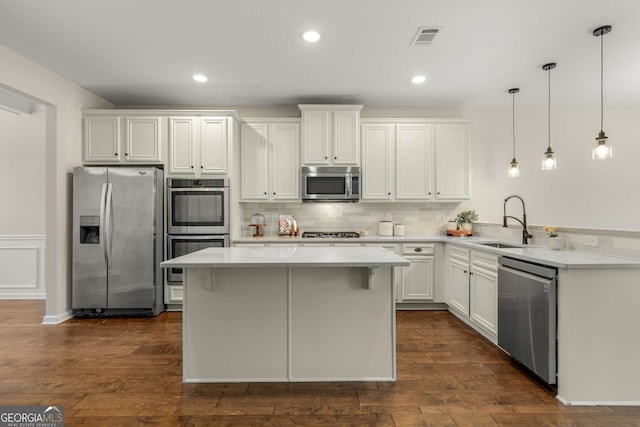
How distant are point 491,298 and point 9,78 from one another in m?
5.01

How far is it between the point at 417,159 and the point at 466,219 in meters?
1.07

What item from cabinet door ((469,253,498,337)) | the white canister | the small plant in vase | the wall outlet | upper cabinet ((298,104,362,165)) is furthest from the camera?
the white canister

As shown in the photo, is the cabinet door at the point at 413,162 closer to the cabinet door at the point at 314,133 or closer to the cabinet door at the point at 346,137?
the cabinet door at the point at 346,137

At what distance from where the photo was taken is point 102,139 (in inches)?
173

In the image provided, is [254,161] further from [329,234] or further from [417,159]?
[417,159]

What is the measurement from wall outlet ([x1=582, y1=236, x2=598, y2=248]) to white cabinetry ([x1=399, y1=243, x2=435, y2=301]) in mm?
1732

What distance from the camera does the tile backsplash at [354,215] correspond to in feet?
16.8

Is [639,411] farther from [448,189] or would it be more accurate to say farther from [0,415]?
[0,415]

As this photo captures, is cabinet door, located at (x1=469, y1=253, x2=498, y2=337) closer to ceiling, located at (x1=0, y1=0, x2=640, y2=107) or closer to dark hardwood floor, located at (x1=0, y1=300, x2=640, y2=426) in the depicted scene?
dark hardwood floor, located at (x1=0, y1=300, x2=640, y2=426)

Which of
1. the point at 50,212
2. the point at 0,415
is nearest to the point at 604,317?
the point at 0,415

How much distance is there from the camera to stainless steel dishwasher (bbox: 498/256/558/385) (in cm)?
238

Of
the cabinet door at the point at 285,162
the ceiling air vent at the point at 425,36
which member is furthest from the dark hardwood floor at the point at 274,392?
the ceiling air vent at the point at 425,36

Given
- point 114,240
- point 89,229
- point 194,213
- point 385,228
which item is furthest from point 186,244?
point 385,228

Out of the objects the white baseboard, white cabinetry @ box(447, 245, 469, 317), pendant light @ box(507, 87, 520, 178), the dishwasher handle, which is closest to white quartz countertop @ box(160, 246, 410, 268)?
the dishwasher handle
